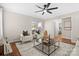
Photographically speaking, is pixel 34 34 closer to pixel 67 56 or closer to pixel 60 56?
pixel 60 56

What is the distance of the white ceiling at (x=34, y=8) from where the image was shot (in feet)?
4.10

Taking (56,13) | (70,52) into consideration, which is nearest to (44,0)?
(56,13)

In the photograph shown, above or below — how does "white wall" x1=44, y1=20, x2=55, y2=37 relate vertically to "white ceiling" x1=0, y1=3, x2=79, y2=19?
below

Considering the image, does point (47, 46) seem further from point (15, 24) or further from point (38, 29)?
point (15, 24)

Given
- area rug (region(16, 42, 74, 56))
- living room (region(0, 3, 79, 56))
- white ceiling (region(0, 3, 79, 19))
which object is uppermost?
white ceiling (region(0, 3, 79, 19))

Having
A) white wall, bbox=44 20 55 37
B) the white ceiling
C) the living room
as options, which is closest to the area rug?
the living room

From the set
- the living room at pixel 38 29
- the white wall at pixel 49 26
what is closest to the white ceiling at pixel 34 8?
the living room at pixel 38 29

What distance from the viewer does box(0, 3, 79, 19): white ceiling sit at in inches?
49.2

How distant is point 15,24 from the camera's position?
4.33 ft

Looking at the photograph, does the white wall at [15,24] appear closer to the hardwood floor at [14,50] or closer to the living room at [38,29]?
the living room at [38,29]

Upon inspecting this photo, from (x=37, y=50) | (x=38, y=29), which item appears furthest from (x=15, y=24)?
(x=37, y=50)

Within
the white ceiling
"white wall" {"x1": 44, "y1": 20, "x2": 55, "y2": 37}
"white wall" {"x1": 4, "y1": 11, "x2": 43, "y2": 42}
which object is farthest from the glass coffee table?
the white ceiling

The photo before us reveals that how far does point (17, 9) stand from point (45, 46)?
3.05 ft

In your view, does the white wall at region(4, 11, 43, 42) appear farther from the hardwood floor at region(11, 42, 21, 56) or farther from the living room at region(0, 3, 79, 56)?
the hardwood floor at region(11, 42, 21, 56)
